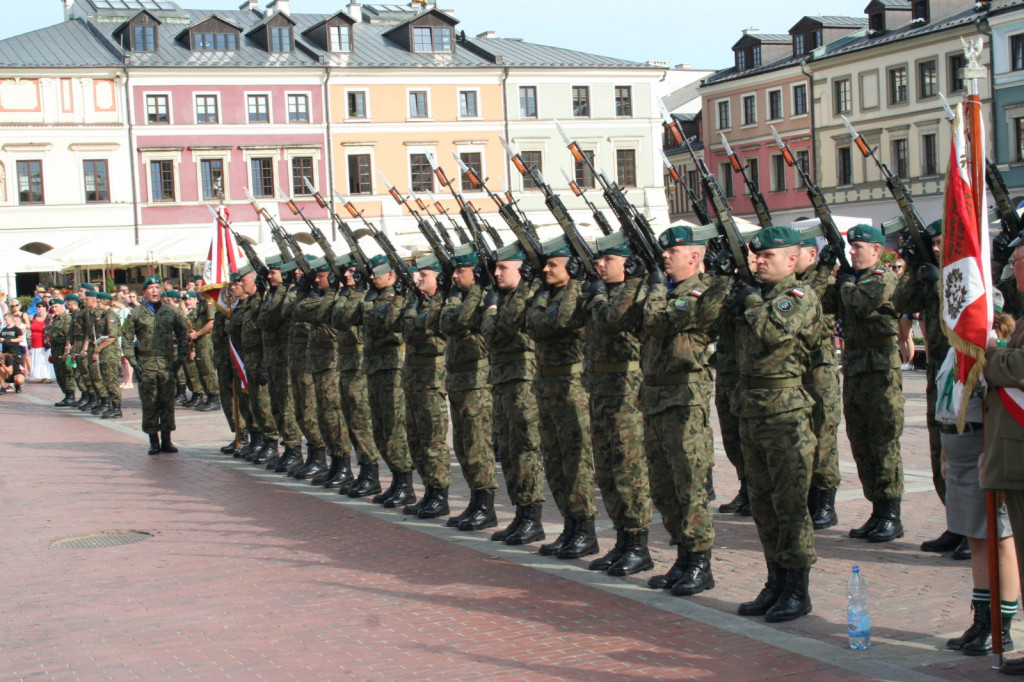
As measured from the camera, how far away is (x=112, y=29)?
5100 centimetres

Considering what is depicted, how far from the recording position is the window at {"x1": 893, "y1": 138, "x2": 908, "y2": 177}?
48.1 meters

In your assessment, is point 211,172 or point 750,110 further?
point 750,110

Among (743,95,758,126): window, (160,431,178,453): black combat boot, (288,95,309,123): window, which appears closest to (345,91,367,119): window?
(288,95,309,123): window

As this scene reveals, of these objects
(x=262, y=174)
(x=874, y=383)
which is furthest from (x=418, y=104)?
(x=874, y=383)

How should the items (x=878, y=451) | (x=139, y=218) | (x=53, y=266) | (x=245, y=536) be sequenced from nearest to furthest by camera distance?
(x=878, y=451)
(x=245, y=536)
(x=53, y=266)
(x=139, y=218)

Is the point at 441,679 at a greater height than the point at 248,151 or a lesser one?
lesser

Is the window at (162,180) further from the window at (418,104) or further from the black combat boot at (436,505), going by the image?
the black combat boot at (436,505)

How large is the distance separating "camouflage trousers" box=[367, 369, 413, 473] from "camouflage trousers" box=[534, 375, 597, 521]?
7.90 ft

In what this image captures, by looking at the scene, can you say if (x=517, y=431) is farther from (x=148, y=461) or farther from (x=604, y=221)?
(x=148, y=461)

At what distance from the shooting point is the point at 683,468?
7117mm

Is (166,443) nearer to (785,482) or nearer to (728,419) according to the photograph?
(728,419)

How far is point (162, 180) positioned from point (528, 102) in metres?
15.4

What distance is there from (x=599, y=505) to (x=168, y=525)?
3.51 m

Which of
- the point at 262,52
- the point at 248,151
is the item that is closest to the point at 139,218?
the point at 248,151
